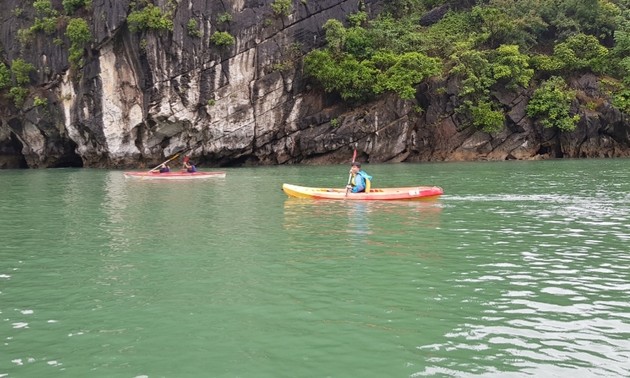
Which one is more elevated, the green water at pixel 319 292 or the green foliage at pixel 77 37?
the green foliage at pixel 77 37

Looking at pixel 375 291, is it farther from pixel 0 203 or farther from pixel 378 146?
pixel 378 146

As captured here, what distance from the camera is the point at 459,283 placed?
8125mm

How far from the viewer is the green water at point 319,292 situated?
5535mm

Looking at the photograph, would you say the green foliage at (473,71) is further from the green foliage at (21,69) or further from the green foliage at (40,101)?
the green foliage at (21,69)

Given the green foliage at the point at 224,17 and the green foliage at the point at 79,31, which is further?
the green foliage at the point at 224,17

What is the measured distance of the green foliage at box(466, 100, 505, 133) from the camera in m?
37.3

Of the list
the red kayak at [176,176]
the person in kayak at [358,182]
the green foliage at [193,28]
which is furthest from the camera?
the green foliage at [193,28]

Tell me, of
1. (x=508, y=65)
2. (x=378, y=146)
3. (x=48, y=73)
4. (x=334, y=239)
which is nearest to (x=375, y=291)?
(x=334, y=239)

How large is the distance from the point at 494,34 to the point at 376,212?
30468mm

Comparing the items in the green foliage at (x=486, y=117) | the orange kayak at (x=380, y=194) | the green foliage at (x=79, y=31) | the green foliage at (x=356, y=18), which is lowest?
the orange kayak at (x=380, y=194)

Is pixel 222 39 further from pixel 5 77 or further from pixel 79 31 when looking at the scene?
pixel 5 77

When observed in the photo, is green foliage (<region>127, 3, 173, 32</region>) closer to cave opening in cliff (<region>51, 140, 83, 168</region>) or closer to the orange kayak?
cave opening in cliff (<region>51, 140, 83, 168</region>)

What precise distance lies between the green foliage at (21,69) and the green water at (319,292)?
26.6 meters

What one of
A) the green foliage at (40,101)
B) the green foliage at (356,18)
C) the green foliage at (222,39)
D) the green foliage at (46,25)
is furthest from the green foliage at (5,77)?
the green foliage at (356,18)
